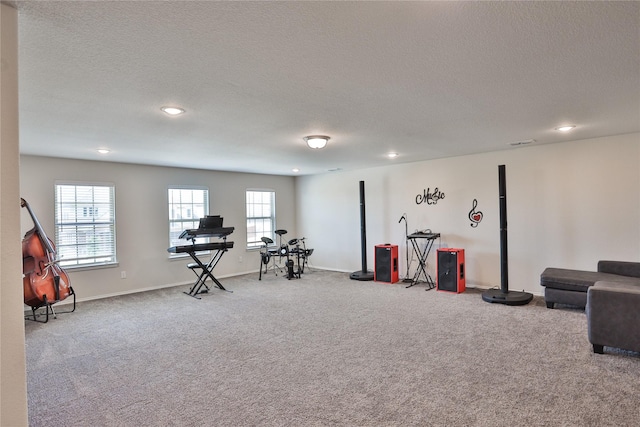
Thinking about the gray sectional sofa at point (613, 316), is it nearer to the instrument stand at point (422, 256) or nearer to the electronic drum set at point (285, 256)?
the instrument stand at point (422, 256)

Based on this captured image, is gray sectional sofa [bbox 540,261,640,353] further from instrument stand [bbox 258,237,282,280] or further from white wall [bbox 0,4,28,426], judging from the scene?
instrument stand [bbox 258,237,282,280]

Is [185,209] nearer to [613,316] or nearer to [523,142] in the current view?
[523,142]

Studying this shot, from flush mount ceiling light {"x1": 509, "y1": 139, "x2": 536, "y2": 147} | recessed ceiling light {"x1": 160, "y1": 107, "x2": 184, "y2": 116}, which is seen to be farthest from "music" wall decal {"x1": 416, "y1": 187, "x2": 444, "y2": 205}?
recessed ceiling light {"x1": 160, "y1": 107, "x2": 184, "y2": 116}

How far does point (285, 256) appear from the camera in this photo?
25.1 ft

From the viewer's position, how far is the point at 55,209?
548 cm

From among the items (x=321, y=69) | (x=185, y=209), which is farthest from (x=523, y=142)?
(x=185, y=209)

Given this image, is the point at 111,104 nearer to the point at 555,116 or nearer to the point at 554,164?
the point at 555,116

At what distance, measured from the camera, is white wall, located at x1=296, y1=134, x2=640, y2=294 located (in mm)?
4770

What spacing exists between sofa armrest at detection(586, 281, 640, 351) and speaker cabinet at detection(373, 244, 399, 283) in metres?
3.50

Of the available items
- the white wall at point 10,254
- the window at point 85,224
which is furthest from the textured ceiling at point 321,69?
the window at point 85,224

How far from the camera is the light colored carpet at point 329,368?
93.5 inches

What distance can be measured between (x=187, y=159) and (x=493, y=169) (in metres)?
5.05

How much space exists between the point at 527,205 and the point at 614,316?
2636mm

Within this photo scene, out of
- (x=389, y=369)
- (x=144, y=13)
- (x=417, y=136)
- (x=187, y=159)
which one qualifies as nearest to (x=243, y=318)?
(x=389, y=369)
